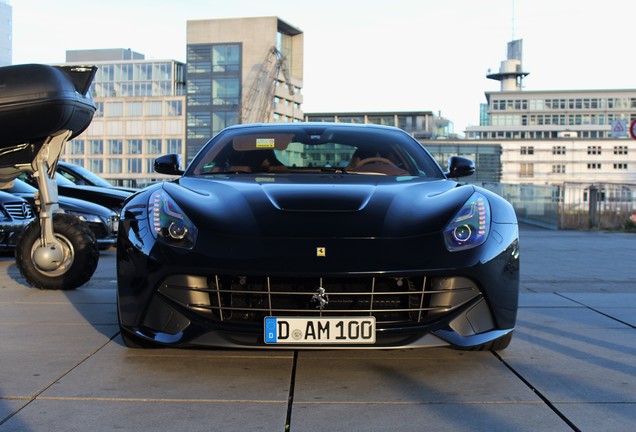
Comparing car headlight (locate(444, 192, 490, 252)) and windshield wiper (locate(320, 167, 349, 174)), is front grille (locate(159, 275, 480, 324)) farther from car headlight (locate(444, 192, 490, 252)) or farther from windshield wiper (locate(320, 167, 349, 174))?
windshield wiper (locate(320, 167, 349, 174))

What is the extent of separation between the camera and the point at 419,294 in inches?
129

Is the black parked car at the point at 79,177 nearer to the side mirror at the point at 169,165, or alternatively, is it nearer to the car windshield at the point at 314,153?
the side mirror at the point at 169,165

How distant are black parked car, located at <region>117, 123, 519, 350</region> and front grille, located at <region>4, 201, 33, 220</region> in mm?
4833

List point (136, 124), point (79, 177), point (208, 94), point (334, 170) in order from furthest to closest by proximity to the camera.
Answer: point (136, 124) < point (208, 94) < point (79, 177) < point (334, 170)

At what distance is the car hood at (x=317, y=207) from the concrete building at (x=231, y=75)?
81079 millimetres

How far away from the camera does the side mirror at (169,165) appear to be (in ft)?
16.2

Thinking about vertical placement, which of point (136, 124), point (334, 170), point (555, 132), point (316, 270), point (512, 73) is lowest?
point (316, 270)

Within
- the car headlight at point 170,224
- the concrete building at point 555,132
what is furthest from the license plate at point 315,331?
the concrete building at point 555,132

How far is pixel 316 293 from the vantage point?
3.21 metres

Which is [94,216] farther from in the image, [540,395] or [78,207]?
[540,395]

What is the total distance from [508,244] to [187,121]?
85870 mm

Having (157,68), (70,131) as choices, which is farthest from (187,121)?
(70,131)

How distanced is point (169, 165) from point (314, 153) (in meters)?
0.99

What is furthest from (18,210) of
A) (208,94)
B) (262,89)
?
(262,89)
